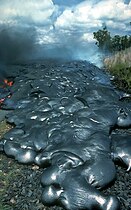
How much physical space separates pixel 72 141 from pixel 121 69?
327 inches

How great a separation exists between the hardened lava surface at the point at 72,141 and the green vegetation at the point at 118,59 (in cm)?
194

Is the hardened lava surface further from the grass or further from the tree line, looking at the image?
the tree line

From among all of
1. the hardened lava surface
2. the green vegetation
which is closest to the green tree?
the green vegetation

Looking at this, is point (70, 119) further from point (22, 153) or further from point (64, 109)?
point (22, 153)

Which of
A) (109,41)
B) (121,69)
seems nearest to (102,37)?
(109,41)

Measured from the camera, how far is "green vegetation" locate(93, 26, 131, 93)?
12.3 meters

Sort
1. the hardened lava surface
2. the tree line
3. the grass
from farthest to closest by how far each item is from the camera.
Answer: the tree line < the grass < the hardened lava surface

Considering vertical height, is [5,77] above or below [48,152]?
below

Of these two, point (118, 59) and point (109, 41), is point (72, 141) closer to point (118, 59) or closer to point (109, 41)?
point (118, 59)

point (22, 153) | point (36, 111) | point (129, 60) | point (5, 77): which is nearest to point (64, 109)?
point (36, 111)

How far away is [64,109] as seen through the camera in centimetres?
826

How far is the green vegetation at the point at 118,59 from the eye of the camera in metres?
12.3

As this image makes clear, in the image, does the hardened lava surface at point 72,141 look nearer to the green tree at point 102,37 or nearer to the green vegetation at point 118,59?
the green vegetation at point 118,59

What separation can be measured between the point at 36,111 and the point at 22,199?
344cm
